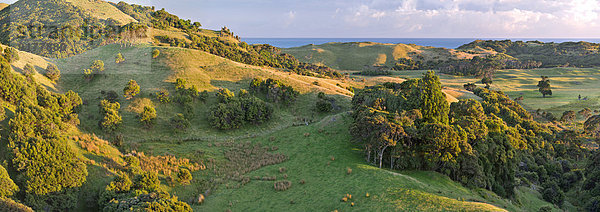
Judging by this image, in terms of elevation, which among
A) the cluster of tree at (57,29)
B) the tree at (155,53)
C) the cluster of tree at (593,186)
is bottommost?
the cluster of tree at (593,186)

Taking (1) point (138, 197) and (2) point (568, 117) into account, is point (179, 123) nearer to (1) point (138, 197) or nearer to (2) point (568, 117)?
(1) point (138, 197)

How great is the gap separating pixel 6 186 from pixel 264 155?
28571 millimetres

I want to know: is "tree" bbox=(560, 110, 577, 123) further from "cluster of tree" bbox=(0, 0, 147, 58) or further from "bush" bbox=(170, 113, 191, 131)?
"cluster of tree" bbox=(0, 0, 147, 58)

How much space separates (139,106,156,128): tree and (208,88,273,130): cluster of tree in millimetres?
10039

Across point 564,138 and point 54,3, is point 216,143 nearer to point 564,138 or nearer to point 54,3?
point 564,138

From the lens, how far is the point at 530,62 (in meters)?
182

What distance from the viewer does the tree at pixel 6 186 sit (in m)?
24.4

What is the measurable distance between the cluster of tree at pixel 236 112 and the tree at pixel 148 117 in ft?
32.9

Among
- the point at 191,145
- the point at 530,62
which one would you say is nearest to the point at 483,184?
the point at 191,145

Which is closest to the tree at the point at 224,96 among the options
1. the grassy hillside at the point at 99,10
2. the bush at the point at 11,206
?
the bush at the point at 11,206

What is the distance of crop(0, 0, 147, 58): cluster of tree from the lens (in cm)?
11648

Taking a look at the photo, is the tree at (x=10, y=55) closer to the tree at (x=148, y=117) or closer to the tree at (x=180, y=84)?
the tree at (x=180, y=84)

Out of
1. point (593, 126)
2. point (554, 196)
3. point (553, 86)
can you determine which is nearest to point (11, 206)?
point (554, 196)

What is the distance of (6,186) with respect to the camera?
24.7 metres
